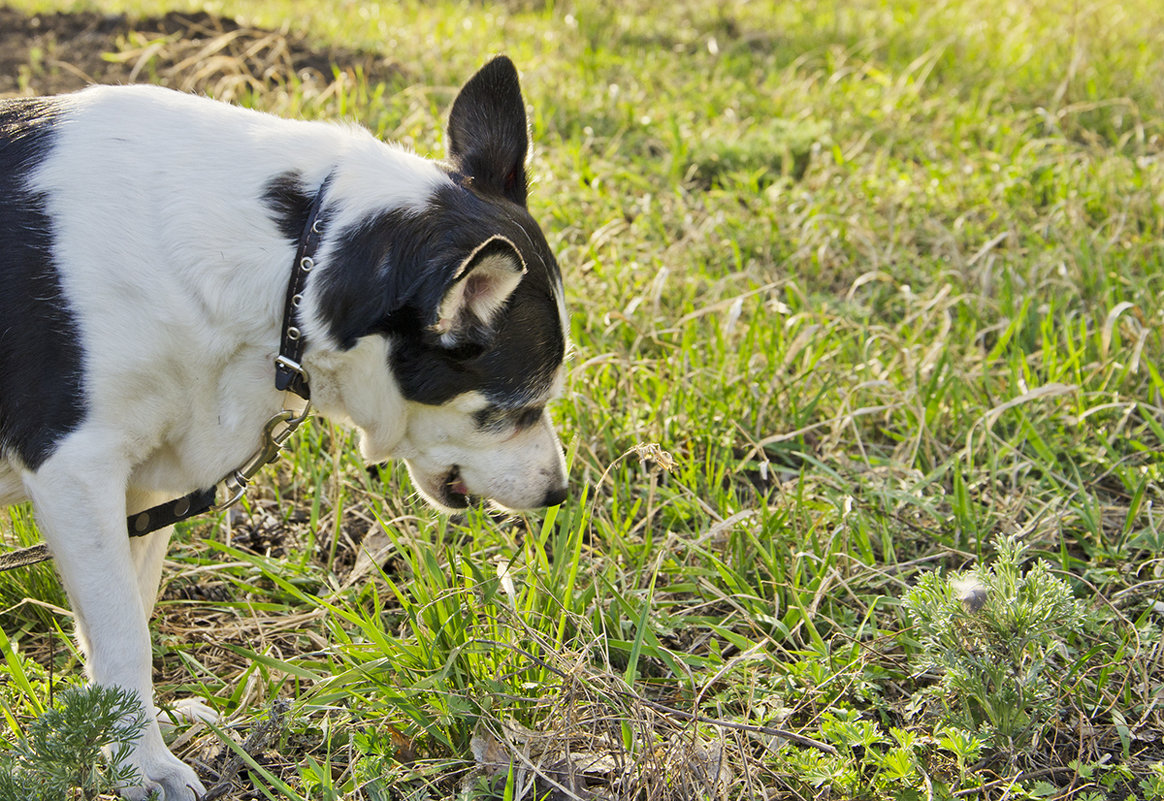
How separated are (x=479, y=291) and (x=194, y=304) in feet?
1.84

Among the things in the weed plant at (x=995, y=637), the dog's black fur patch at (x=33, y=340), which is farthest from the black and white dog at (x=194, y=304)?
the weed plant at (x=995, y=637)

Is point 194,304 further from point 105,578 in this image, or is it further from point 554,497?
point 554,497

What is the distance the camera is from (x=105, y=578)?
2.14 m

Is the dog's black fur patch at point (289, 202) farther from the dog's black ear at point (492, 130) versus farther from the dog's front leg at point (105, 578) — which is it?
the dog's front leg at point (105, 578)

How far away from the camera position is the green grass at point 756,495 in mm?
2240

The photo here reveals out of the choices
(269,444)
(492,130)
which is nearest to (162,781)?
(269,444)

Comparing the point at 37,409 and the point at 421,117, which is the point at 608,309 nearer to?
the point at 421,117

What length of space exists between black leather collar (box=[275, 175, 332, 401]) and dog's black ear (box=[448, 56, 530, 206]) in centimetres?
43

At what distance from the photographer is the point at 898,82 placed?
6.00 meters

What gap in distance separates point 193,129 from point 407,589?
122 cm

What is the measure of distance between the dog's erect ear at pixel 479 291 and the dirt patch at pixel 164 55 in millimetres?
3491

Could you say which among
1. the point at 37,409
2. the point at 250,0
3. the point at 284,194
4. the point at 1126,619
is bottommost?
the point at 250,0

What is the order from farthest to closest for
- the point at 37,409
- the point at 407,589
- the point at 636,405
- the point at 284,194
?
the point at 636,405
the point at 407,589
the point at 284,194
the point at 37,409

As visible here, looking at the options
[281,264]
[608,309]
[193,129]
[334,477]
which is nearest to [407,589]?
[334,477]
